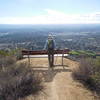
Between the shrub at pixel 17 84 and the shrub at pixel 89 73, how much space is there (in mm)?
1799

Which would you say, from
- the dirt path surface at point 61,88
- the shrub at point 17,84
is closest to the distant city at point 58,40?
the dirt path surface at point 61,88

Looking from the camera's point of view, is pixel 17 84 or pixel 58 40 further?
pixel 58 40

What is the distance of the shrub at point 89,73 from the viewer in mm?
5882

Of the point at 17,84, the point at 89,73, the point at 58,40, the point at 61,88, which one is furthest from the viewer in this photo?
the point at 58,40

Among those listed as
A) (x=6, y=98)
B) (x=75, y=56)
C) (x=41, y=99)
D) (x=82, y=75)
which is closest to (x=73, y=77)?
(x=82, y=75)

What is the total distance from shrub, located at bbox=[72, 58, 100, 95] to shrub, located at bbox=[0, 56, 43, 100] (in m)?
1.80

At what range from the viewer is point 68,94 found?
5.09 m

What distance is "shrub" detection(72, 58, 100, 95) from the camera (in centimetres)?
588

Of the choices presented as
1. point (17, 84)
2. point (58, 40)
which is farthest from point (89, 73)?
point (58, 40)

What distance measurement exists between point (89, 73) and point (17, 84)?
3.03 meters

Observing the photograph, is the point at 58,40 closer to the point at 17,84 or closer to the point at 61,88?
the point at 61,88

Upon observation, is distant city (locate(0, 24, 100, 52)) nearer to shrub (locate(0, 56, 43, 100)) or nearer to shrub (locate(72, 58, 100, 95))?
shrub (locate(72, 58, 100, 95))

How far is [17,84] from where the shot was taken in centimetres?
499

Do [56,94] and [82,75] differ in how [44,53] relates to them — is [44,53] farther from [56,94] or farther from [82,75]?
[56,94]
